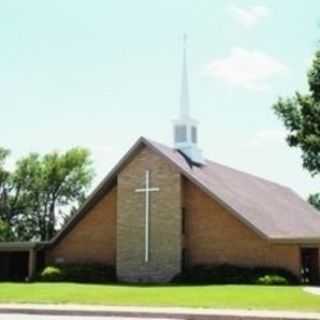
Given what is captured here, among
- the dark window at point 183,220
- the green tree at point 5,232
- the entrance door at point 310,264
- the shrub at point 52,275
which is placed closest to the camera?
the entrance door at point 310,264

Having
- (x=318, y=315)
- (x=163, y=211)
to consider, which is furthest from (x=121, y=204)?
(x=318, y=315)

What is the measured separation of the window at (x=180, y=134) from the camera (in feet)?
125

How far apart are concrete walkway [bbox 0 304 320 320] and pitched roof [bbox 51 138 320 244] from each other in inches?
571

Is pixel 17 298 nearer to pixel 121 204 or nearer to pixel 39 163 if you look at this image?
pixel 121 204

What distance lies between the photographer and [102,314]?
1794cm

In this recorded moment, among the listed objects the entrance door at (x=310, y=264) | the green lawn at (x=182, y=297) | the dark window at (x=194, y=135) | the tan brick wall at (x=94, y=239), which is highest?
the dark window at (x=194, y=135)

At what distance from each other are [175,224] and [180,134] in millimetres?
5521

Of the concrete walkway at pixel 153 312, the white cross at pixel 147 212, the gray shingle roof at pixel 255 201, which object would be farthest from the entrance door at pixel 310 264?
the concrete walkway at pixel 153 312

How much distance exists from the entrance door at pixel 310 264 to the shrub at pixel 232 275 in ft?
8.14

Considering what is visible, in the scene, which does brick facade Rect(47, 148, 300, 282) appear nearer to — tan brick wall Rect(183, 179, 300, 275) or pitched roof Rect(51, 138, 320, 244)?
tan brick wall Rect(183, 179, 300, 275)

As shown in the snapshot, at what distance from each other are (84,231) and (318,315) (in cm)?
2428

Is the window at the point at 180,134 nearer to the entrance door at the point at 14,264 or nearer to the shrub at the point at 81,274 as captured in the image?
the shrub at the point at 81,274

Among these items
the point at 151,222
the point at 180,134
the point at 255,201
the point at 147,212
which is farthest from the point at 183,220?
the point at 180,134

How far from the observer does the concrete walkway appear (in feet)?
53.1
